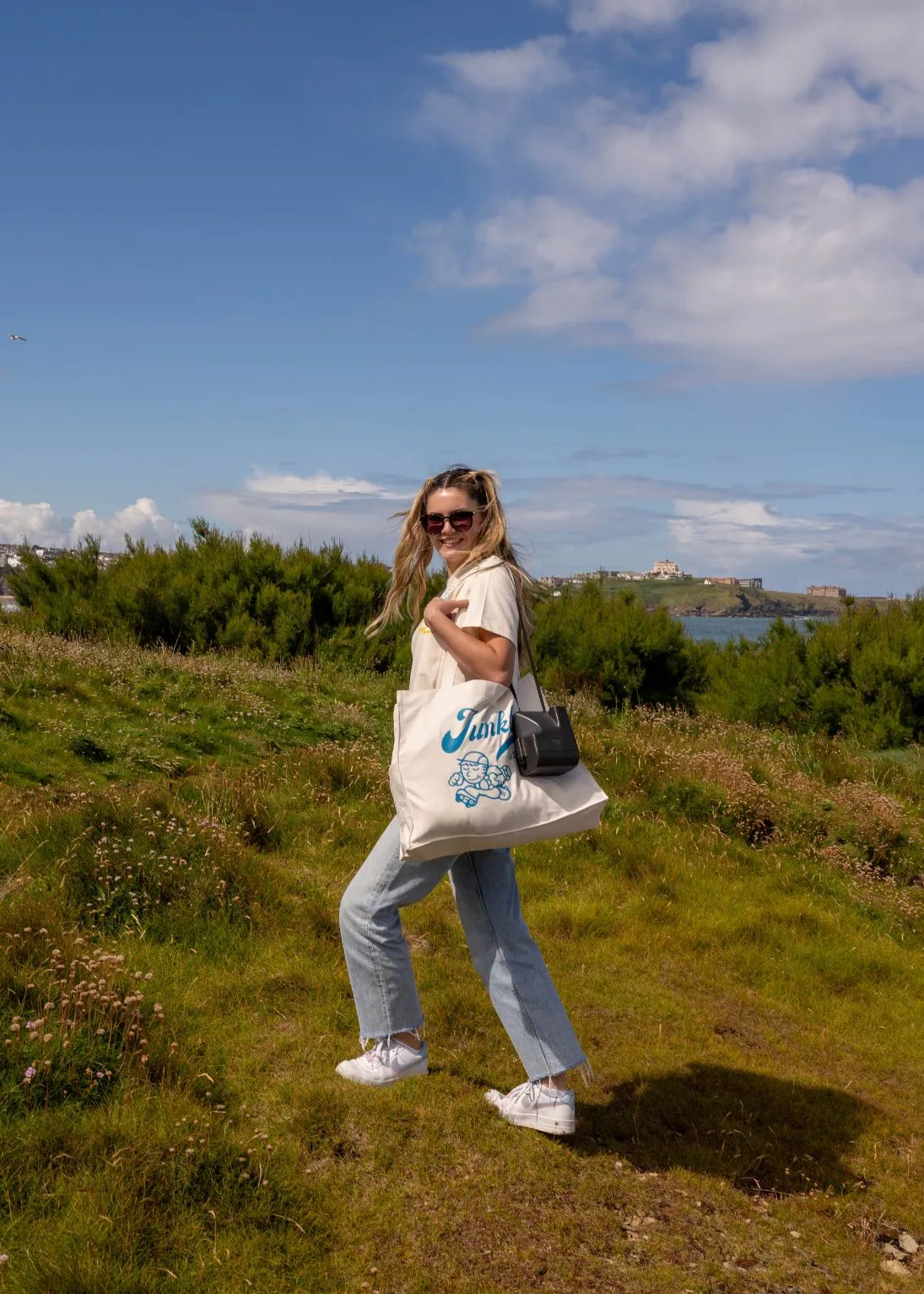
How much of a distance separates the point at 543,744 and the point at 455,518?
2.91 ft

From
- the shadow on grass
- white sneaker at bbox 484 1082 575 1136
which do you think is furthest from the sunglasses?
the shadow on grass

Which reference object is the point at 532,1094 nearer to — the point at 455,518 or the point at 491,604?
the point at 491,604

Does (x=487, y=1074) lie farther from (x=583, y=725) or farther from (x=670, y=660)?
(x=670, y=660)

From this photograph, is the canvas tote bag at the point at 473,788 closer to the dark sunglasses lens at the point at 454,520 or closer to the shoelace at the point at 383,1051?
the dark sunglasses lens at the point at 454,520

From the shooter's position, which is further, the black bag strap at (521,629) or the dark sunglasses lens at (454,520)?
the dark sunglasses lens at (454,520)

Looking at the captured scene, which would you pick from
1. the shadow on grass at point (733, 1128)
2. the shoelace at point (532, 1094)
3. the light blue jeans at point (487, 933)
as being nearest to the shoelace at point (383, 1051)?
the light blue jeans at point (487, 933)

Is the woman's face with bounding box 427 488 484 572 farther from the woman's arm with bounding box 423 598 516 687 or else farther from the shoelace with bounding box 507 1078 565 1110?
the shoelace with bounding box 507 1078 565 1110

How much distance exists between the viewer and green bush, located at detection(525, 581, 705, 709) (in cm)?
1506

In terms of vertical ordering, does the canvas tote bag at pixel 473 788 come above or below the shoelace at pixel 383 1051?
above

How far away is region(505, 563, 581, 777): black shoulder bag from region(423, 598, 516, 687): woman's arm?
0.15 m

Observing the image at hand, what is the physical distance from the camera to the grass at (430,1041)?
121 inches

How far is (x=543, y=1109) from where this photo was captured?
3.59m

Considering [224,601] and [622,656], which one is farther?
[224,601]

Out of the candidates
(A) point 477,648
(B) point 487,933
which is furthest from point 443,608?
(B) point 487,933
